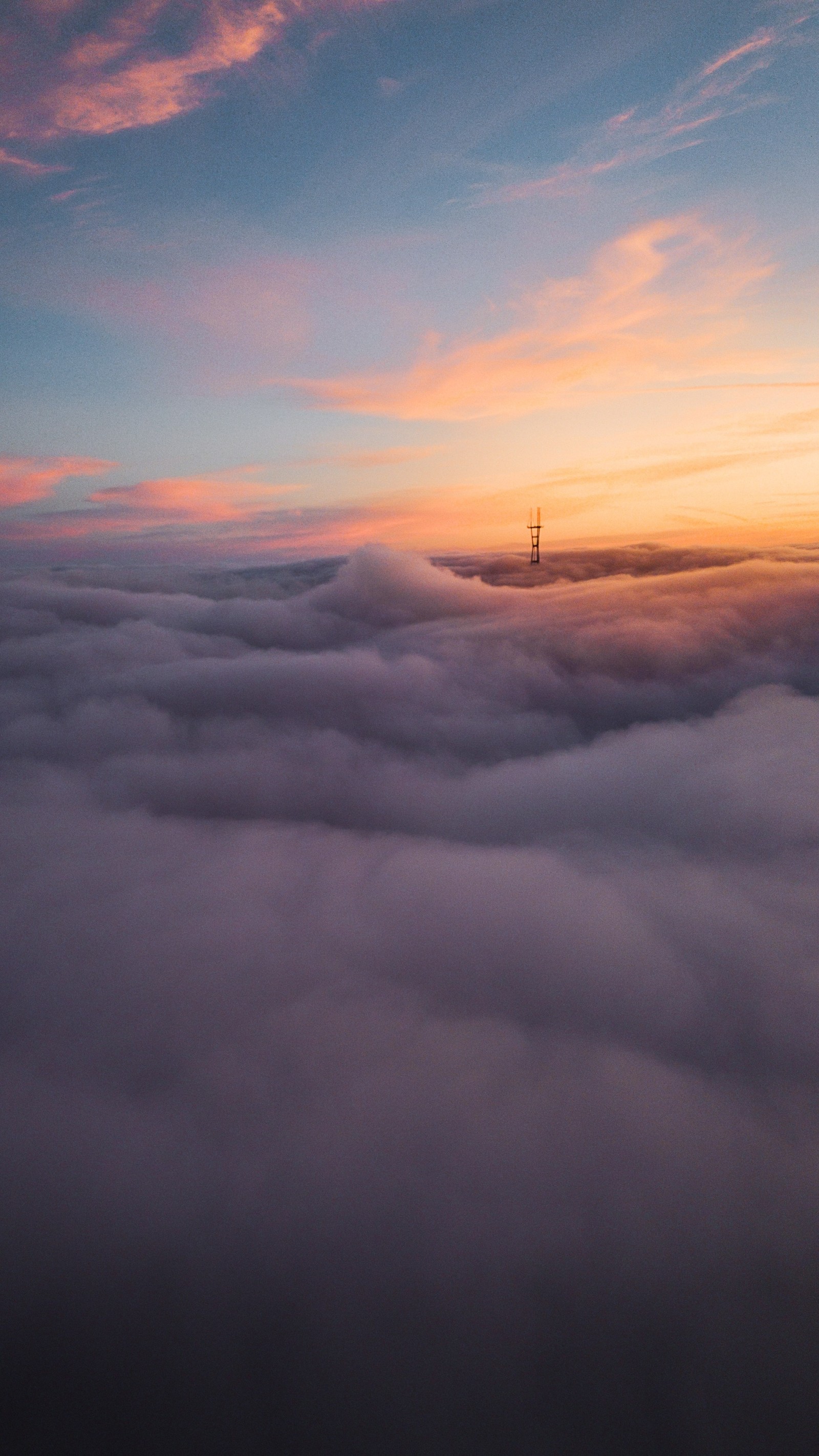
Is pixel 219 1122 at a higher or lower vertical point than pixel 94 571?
lower

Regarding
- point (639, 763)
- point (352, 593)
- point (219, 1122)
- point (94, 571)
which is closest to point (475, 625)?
point (352, 593)

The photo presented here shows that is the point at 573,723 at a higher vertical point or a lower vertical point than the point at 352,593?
lower

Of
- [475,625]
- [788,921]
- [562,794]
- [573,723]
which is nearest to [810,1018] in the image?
[788,921]

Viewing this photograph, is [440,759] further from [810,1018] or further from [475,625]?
[810,1018]

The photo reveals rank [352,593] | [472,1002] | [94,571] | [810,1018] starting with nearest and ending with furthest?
[810,1018], [472,1002], [352,593], [94,571]

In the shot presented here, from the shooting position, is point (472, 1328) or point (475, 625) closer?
point (472, 1328)

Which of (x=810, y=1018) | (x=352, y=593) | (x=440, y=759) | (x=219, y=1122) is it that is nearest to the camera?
(x=219, y=1122)

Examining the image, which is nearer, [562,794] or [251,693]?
[562,794]

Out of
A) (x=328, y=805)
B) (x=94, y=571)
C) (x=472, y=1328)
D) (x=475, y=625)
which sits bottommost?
(x=472, y=1328)

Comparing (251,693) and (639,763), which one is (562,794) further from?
(251,693)
